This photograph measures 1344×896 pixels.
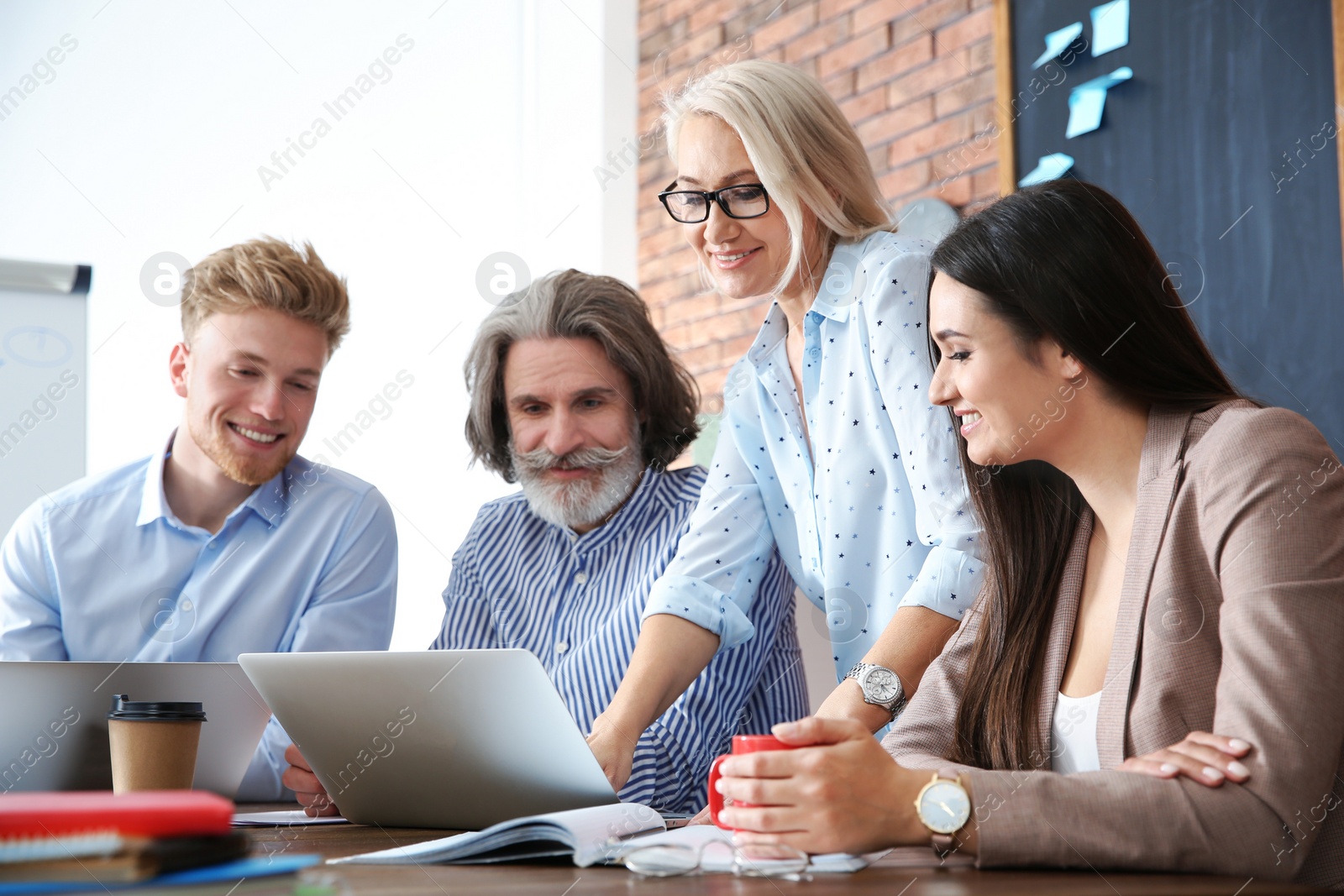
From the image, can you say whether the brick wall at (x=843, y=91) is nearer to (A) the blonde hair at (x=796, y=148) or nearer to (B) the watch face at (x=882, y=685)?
(A) the blonde hair at (x=796, y=148)

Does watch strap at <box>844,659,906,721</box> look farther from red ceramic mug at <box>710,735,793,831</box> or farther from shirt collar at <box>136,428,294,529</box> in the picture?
shirt collar at <box>136,428,294,529</box>

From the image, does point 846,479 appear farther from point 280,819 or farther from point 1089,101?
point 1089,101

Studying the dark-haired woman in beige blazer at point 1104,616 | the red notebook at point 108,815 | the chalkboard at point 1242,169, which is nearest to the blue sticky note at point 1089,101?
the chalkboard at point 1242,169

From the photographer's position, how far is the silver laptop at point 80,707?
1255 mm

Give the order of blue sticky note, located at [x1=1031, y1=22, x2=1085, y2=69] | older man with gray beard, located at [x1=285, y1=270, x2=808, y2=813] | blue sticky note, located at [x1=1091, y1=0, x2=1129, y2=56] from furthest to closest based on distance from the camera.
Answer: blue sticky note, located at [x1=1031, y1=22, x2=1085, y2=69], blue sticky note, located at [x1=1091, y1=0, x2=1129, y2=56], older man with gray beard, located at [x1=285, y1=270, x2=808, y2=813]

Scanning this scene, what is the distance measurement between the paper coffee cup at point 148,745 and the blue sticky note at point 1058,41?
2444mm

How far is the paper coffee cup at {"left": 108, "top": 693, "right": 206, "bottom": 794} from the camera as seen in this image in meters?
1.19

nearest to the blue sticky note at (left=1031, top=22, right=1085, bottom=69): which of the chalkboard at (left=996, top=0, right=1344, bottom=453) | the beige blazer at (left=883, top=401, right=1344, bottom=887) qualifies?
the chalkboard at (left=996, top=0, right=1344, bottom=453)

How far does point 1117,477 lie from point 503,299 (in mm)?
1289

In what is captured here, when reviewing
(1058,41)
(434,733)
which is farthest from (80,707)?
(1058,41)

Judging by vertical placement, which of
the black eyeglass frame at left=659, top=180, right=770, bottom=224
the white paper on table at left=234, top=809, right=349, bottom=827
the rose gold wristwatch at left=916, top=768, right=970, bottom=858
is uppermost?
the black eyeglass frame at left=659, top=180, right=770, bottom=224

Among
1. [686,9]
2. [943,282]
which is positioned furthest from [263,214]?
[943,282]

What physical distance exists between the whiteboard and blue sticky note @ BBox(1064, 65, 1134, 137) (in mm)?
2346

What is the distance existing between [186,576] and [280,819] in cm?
86
